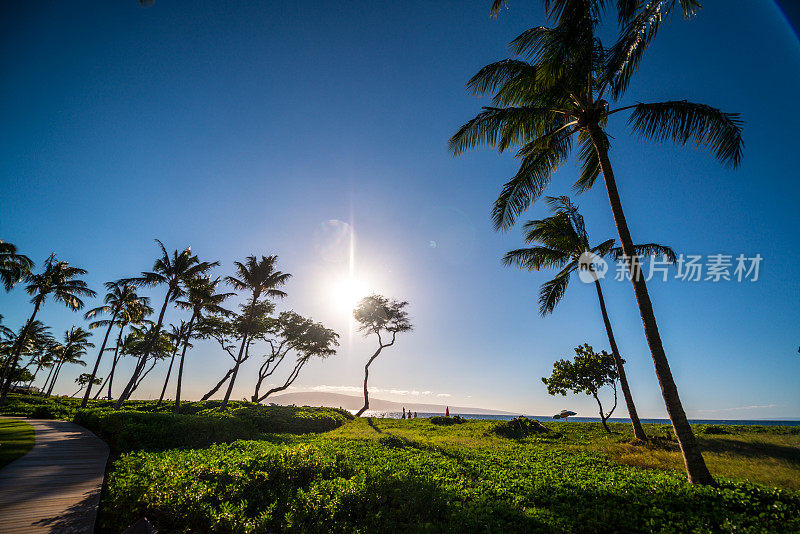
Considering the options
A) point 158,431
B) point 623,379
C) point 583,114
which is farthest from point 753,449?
point 158,431

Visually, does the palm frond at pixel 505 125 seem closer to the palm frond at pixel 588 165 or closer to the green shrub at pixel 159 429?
the palm frond at pixel 588 165

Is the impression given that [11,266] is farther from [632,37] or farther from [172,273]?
[632,37]

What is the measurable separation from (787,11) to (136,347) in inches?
2228

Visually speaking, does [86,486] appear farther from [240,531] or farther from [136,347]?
[136,347]

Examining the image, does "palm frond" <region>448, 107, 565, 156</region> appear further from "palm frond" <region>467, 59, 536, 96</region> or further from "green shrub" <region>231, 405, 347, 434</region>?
"green shrub" <region>231, 405, 347, 434</region>

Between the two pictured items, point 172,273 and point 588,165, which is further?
point 172,273

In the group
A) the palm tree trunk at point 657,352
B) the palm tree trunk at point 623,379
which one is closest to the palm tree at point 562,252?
the palm tree trunk at point 623,379

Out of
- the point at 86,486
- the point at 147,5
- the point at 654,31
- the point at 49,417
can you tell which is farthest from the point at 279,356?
the point at 654,31

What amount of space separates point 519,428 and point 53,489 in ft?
64.9

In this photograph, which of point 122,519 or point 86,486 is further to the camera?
point 86,486

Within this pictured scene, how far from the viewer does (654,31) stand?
24.3 ft

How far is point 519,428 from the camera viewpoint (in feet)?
61.0

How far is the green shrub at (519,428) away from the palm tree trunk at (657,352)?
463 inches

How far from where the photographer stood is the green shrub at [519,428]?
58.6ft
